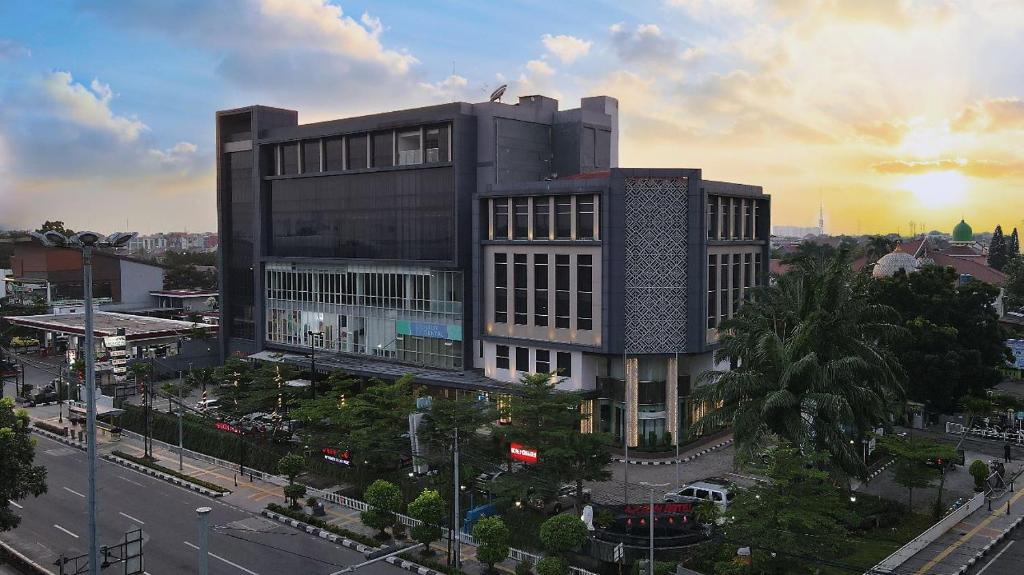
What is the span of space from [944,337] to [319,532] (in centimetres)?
4992

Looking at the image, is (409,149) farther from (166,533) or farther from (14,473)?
(14,473)

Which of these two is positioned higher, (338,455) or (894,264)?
(894,264)

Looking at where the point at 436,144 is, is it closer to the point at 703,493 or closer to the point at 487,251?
the point at 487,251

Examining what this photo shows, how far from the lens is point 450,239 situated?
67.6 m

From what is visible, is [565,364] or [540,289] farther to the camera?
[540,289]

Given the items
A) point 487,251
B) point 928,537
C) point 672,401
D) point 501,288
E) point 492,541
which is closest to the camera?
point 492,541

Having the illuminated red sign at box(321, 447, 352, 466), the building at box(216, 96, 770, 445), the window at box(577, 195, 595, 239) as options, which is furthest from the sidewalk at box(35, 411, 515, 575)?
the window at box(577, 195, 595, 239)

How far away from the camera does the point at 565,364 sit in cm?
6016

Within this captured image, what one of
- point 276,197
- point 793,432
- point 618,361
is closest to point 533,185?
point 618,361

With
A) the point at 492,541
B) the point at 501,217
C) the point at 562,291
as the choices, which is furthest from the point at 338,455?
the point at 501,217

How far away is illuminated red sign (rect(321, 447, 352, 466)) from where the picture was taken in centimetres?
5084

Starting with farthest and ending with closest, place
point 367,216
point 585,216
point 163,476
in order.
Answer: point 367,216, point 585,216, point 163,476

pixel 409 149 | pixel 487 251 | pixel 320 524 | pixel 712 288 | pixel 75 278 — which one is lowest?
pixel 320 524

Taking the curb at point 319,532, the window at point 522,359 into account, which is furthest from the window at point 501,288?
the curb at point 319,532
